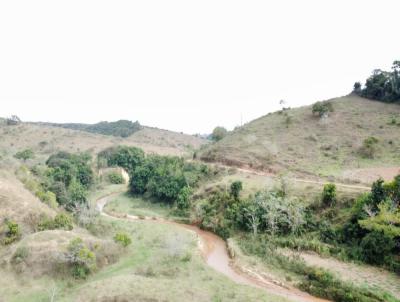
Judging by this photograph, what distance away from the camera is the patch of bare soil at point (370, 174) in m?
45.8

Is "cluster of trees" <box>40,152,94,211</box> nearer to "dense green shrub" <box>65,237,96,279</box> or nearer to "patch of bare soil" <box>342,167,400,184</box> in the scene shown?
"dense green shrub" <box>65,237,96,279</box>

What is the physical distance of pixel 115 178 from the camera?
82.7 metres

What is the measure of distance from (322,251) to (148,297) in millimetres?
Answer: 18052

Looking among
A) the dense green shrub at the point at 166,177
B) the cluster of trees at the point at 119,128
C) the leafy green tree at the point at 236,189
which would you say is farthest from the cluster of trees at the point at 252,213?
the cluster of trees at the point at 119,128

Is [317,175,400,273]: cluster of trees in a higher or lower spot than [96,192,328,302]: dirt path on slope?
higher

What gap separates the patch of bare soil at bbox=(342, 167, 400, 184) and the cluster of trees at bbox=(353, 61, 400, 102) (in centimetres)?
3033

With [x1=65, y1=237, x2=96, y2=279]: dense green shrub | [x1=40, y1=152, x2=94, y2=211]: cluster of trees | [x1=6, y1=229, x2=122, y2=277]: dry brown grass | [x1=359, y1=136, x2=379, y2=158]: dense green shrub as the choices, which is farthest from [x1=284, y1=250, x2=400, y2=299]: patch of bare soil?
[x1=40, y1=152, x2=94, y2=211]: cluster of trees

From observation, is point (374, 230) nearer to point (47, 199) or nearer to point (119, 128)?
point (47, 199)

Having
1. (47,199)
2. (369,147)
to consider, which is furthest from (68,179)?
(369,147)

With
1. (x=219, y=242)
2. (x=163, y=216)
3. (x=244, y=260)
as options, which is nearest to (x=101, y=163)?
(x=163, y=216)

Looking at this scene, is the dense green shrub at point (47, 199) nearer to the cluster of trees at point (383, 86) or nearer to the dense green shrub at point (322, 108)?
the dense green shrub at point (322, 108)

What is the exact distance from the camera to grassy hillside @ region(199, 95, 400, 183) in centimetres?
5459

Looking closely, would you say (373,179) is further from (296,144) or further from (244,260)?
(244,260)

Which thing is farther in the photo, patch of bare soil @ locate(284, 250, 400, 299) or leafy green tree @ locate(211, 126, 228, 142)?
leafy green tree @ locate(211, 126, 228, 142)
